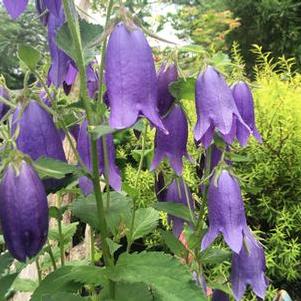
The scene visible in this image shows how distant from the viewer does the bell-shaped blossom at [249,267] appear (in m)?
1.17

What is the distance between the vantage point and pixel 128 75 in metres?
0.86

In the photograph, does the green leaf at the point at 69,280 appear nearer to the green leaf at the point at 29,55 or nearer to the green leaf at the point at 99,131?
the green leaf at the point at 99,131

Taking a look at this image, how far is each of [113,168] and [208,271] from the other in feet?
5.17

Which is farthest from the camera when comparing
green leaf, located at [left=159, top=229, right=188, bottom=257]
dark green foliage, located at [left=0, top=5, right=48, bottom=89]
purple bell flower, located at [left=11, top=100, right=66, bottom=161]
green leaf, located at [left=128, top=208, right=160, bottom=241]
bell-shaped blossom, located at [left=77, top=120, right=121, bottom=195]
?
dark green foliage, located at [left=0, top=5, right=48, bottom=89]

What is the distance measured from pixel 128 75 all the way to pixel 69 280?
1.18 ft

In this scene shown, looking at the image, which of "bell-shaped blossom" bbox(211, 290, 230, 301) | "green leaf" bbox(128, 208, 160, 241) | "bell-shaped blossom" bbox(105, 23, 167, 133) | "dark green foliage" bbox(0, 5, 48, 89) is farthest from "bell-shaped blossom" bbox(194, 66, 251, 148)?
"dark green foliage" bbox(0, 5, 48, 89)

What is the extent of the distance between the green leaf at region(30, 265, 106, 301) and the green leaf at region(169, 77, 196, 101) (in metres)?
0.31

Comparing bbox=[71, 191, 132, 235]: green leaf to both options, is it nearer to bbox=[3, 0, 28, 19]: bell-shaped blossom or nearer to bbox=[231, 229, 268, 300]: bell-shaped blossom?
bbox=[231, 229, 268, 300]: bell-shaped blossom

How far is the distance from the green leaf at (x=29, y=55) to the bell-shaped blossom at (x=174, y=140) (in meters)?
0.26

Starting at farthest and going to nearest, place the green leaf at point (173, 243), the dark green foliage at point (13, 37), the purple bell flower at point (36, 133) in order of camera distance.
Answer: the dark green foliage at point (13, 37), the green leaf at point (173, 243), the purple bell flower at point (36, 133)

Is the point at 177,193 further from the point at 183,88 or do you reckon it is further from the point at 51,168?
the point at 51,168

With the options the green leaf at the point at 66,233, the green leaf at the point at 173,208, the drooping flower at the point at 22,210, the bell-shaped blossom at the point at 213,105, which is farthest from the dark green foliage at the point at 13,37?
the drooping flower at the point at 22,210

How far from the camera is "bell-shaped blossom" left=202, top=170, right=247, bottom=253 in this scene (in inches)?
41.9

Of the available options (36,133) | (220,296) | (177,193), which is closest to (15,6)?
(36,133)
